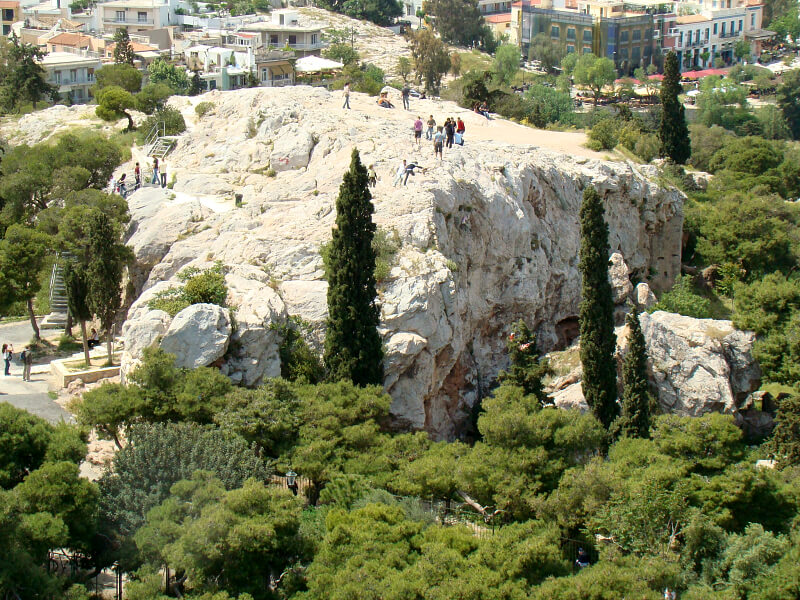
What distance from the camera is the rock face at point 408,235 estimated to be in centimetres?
3369

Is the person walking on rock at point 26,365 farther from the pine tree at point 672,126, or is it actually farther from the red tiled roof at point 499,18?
the red tiled roof at point 499,18

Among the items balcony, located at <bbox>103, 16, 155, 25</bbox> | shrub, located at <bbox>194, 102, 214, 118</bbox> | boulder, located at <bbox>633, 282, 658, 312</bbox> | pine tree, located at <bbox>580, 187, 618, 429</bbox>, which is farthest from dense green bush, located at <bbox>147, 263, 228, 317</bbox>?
balcony, located at <bbox>103, 16, 155, 25</bbox>

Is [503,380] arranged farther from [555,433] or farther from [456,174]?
[456,174]

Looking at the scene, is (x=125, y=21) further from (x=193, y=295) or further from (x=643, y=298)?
(x=193, y=295)

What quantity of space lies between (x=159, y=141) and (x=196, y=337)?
22545mm

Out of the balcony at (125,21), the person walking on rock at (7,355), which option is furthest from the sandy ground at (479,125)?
the balcony at (125,21)

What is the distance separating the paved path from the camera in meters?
32.0

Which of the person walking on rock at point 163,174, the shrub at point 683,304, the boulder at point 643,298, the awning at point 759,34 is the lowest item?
the shrub at point 683,304

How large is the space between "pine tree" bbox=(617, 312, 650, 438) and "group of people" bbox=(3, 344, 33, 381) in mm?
19118

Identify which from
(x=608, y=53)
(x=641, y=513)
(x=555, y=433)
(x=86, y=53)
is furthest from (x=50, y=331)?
(x=608, y=53)

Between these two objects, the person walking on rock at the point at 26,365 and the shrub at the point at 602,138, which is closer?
the person walking on rock at the point at 26,365

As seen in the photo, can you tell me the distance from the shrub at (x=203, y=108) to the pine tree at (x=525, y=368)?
24.6 m

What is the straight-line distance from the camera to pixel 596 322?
35938 millimetres

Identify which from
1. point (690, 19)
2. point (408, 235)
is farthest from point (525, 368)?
point (690, 19)
